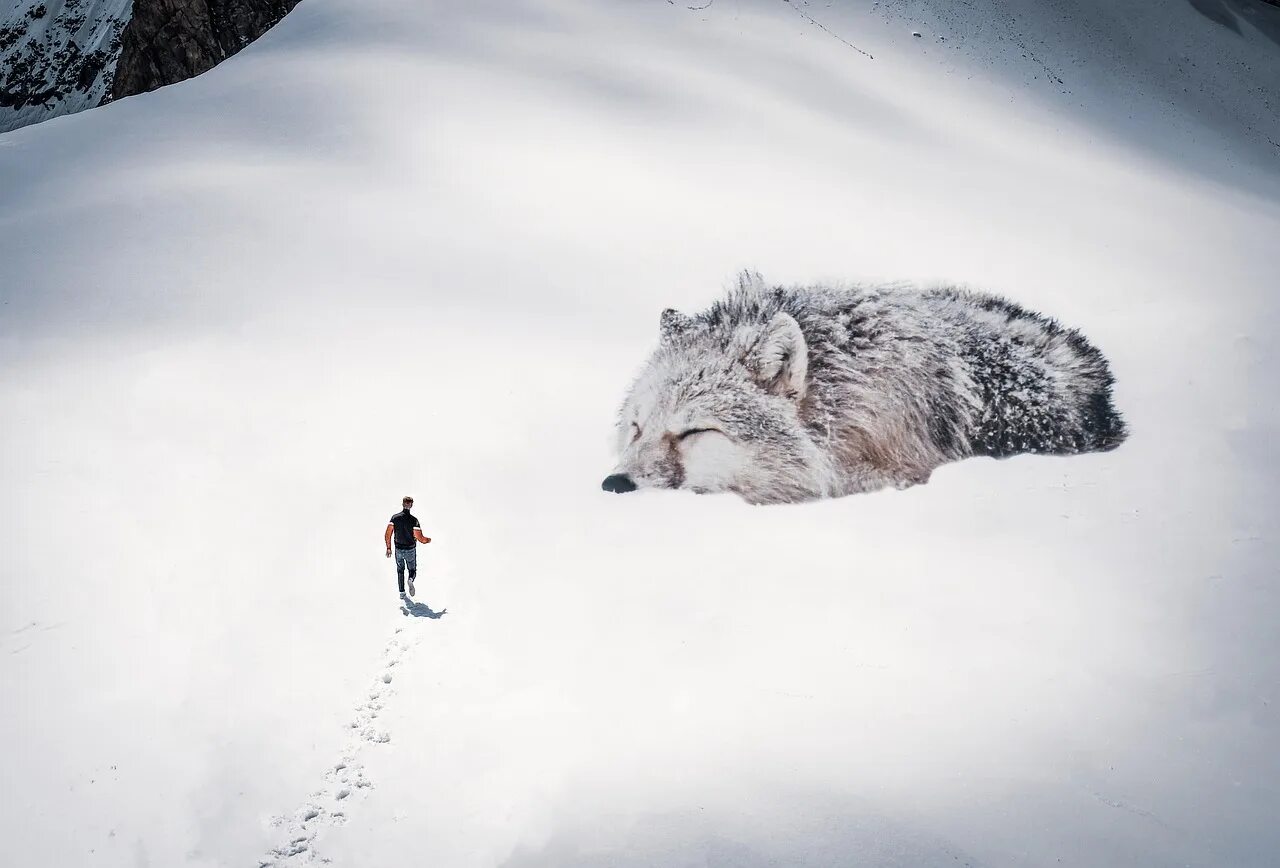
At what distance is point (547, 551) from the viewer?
637 centimetres

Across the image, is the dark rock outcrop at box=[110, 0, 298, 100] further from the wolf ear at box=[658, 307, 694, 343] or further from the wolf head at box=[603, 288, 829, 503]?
the wolf head at box=[603, 288, 829, 503]

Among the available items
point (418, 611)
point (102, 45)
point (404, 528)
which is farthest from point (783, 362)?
point (102, 45)

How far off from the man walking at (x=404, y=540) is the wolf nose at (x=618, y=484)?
62.5 inches

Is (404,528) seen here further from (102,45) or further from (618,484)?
(102,45)

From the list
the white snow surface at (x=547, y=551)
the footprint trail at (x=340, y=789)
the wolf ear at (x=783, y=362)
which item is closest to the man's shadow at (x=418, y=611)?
the white snow surface at (x=547, y=551)

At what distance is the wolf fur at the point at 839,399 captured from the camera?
21.3ft

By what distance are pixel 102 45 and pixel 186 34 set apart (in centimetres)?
2831

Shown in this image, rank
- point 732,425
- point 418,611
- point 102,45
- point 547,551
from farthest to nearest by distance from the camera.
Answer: point 102,45 < point 732,425 < point 547,551 < point 418,611

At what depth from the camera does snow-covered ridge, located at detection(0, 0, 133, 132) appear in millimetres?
48688

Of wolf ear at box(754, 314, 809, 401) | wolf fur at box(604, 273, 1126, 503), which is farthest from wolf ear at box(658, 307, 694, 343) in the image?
wolf ear at box(754, 314, 809, 401)

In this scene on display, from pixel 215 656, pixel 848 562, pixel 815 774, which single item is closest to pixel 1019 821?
pixel 815 774

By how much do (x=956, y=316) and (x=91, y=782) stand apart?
7762mm

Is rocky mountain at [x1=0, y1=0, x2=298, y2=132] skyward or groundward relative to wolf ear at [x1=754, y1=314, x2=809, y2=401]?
skyward

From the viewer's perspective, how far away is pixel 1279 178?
1500cm
